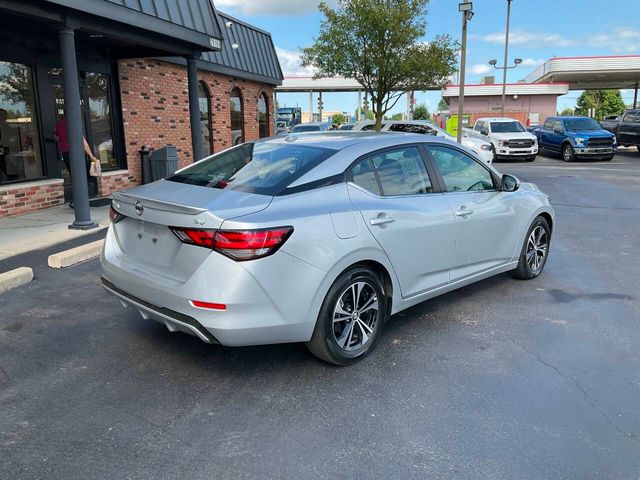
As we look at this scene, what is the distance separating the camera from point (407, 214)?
4051 millimetres

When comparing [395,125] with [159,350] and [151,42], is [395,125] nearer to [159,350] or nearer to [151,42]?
[151,42]

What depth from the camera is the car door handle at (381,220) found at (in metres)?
3.74

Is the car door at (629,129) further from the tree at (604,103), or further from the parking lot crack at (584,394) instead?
the tree at (604,103)

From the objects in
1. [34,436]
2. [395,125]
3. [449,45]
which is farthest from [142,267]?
[449,45]

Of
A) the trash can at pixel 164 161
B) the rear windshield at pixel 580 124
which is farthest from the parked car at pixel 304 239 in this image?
the rear windshield at pixel 580 124

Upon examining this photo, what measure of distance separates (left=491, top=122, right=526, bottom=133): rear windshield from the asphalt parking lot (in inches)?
779

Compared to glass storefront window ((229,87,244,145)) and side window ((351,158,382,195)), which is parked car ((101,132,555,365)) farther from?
glass storefront window ((229,87,244,145))

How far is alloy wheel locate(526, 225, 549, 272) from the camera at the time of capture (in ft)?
18.6

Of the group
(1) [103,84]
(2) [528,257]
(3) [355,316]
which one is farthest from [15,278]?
(1) [103,84]

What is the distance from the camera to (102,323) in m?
4.48

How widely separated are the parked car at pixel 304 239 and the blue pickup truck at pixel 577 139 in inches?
769

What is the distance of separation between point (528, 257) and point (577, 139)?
18.8 meters

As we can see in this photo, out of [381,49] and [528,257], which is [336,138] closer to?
[528,257]

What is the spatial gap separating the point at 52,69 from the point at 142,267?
26.0 ft
